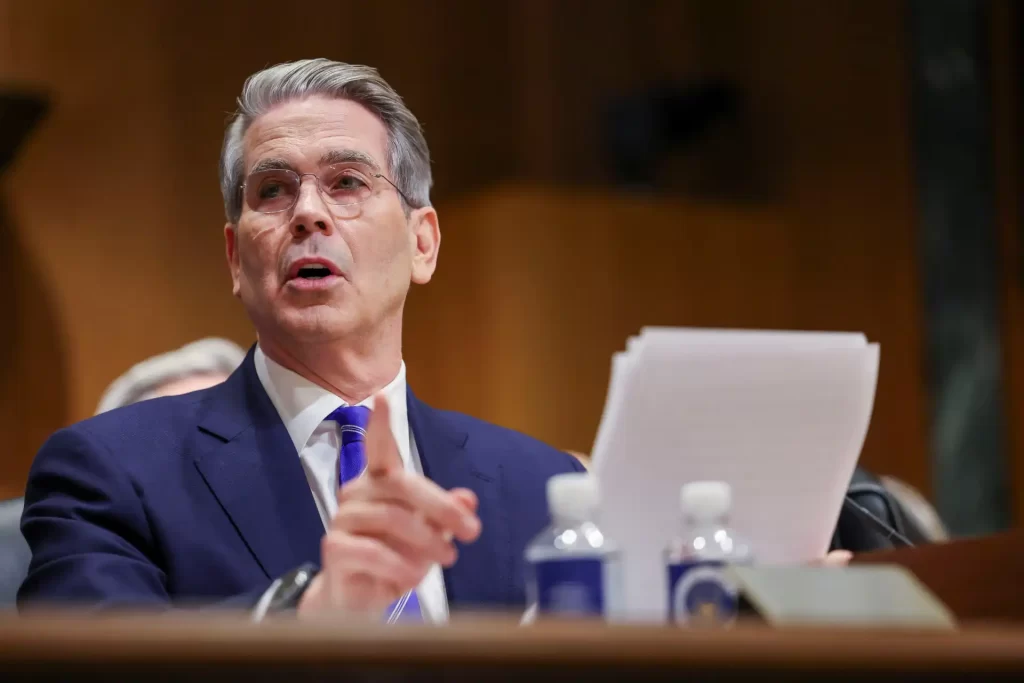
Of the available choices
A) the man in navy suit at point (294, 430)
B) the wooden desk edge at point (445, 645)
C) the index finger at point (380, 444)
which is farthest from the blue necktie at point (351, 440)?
the wooden desk edge at point (445, 645)

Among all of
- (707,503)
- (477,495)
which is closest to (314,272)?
(477,495)

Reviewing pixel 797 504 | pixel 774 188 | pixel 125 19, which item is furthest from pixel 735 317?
pixel 797 504

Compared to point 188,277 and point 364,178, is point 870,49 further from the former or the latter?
point 364,178

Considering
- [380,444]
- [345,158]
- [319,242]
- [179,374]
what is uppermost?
[345,158]

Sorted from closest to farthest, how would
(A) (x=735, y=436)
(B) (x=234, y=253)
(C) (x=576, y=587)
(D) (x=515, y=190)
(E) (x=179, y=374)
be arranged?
(C) (x=576, y=587), (A) (x=735, y=436), (B) (x=234, y=253), (E) (x=179, y=374), (D) (x=515, y=190)

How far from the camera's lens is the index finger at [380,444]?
0.99 meters

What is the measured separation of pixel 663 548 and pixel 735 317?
327 cm

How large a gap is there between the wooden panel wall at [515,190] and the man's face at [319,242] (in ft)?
7.17

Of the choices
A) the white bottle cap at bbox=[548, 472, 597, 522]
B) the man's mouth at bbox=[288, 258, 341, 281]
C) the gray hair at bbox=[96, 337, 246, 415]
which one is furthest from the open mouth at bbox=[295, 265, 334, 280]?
the gray hair at bbox=[96, 337, 246, 415]

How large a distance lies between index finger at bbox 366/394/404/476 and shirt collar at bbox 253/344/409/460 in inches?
21.3

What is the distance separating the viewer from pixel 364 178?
168 centimetres

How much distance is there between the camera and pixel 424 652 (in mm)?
549

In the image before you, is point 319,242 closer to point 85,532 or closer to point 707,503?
point 85,532

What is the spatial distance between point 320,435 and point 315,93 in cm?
47
